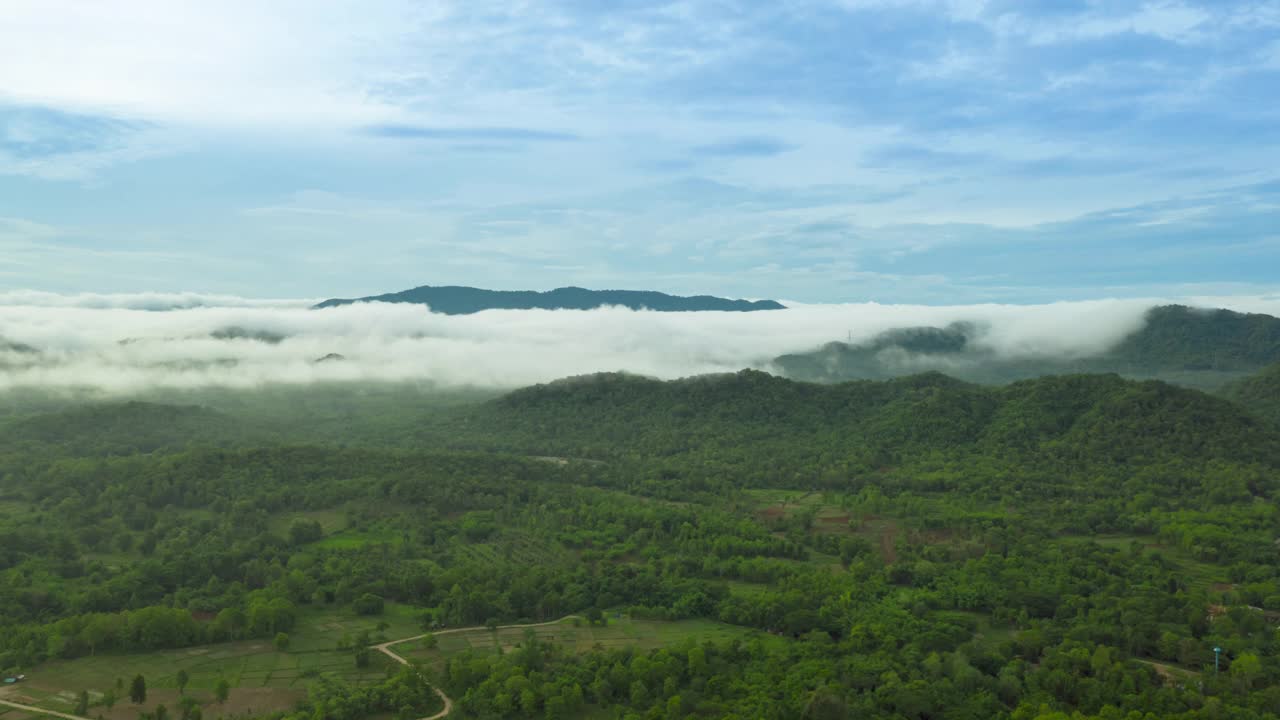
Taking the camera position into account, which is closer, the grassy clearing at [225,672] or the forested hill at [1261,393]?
the grassy clearing at [225,672]

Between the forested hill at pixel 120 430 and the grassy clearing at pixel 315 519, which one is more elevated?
the forested hill at pixel 120 430

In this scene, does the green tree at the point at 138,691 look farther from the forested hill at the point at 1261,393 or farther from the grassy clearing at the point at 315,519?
the forested hill at the point at 1261,393

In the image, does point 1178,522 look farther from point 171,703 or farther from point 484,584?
point 171,703

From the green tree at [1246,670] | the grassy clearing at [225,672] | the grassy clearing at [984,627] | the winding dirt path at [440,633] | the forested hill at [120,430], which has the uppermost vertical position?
the forested hill at [120,430]

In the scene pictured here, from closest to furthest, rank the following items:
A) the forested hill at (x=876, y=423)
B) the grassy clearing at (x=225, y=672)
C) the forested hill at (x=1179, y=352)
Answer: the grassy clearing at (x=225, y=672) < the forested hill at (x=876, y=423) < the forested hill at (x=1179, y=352)

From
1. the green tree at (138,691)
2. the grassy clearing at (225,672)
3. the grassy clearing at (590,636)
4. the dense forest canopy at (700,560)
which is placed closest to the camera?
the dense forest canopy at (700,560)

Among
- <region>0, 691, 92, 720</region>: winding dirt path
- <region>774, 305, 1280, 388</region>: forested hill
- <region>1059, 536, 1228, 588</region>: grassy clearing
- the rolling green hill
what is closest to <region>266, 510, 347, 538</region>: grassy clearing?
<region>0, 691, 92, 720</region>: winding dirt path

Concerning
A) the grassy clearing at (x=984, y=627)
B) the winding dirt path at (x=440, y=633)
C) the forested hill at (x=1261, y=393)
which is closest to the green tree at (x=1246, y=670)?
the grassy clearing at (x=984, y=627)
